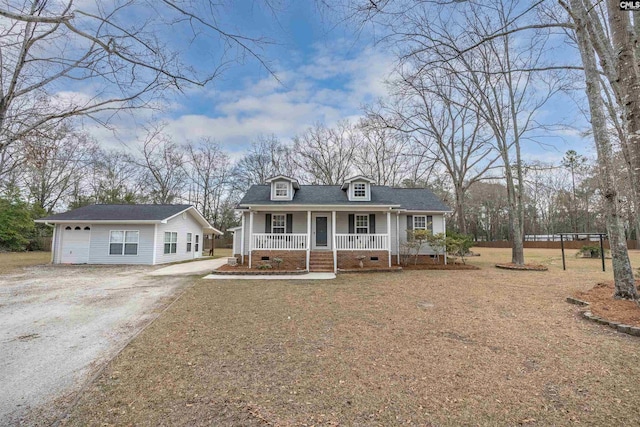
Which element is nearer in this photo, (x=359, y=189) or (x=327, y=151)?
(x=359, y=189)

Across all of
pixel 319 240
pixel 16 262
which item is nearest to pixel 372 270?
pixel 319 240

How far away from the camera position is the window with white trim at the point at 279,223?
14508 millimetres

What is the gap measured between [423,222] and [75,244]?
1918cm

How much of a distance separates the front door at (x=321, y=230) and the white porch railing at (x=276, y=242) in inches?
46.7

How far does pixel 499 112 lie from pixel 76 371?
702 inches

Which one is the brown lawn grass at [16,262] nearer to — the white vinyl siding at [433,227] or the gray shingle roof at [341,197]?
the gray shingle roof at [341,197]

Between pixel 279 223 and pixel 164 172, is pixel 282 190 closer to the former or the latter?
pixel 279 223

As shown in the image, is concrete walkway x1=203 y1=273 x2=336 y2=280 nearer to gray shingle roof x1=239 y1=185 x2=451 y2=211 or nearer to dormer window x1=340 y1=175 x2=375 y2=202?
gray shingle roof x1=239 y1=185 x2=451 y2=211

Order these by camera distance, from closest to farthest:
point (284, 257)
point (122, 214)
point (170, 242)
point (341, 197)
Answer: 1. point (284, 257)
2. point (341, 197)
3. point (122, 214)
4. point (170, 242)

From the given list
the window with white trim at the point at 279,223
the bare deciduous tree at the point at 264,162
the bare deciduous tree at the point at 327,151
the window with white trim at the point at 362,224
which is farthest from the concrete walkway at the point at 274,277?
the bare deciduous tree at the point at 264,162

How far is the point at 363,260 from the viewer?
518 inches

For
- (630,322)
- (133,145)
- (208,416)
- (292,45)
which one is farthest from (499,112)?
(208,416)

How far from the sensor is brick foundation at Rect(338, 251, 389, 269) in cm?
1316

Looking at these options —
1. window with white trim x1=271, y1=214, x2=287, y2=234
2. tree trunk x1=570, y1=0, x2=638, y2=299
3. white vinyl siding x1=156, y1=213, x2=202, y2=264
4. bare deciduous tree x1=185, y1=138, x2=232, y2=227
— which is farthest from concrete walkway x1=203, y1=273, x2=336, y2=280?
bare deciduous tree x1=185, y1=138, x2=232, y2=227
